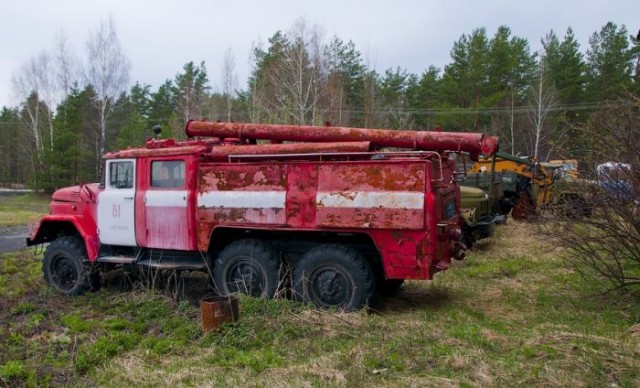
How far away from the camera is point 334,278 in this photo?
711 cm

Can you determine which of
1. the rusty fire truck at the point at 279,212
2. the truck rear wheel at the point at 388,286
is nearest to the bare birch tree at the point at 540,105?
the truck rear wheel at the point at 388,286

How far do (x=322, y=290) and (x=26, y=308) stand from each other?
4.14 m

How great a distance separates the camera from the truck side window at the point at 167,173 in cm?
794

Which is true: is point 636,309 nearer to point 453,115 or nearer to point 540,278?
point 540,278

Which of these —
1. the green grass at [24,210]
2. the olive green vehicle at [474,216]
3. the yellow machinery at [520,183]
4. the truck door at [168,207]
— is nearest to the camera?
the truck door at [168,207]

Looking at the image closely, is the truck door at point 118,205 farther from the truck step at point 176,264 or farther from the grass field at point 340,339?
the grass field at point 340,339

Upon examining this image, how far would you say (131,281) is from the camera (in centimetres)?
910

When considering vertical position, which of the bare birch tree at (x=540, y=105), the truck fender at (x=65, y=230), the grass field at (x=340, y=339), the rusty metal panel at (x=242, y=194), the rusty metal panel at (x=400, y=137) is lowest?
the grass field at (x=340, y=339)

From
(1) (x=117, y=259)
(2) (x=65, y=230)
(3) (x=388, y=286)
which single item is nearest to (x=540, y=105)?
(3) (x=388, y=286)

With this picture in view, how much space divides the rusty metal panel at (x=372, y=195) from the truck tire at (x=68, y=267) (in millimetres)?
4148

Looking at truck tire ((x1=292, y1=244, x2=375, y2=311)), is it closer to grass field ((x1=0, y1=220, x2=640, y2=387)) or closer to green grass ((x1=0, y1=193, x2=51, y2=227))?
grass field ((x1=0, y1=220, x2=640, y2=387))

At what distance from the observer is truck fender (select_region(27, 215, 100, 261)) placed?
8.65 m

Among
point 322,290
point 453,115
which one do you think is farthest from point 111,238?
point 453,115

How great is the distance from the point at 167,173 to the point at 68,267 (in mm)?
2497
